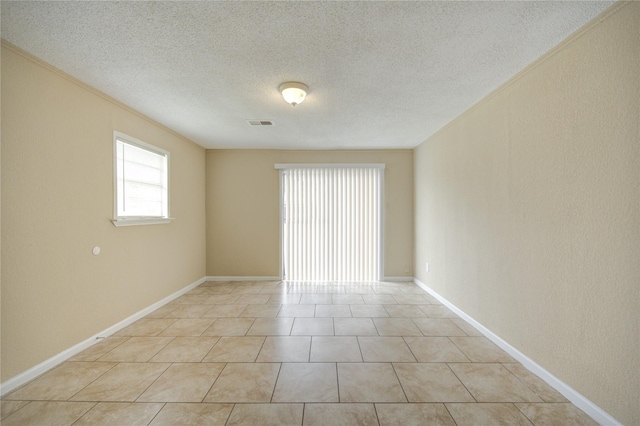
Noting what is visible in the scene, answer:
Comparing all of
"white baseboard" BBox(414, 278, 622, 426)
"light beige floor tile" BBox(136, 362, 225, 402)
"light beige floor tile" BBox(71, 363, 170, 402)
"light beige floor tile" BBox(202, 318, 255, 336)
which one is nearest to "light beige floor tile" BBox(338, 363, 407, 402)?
"light beige floor tile" BBox(136, 362, 225, 402)

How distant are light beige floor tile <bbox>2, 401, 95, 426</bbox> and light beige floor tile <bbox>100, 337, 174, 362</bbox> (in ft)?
1.72

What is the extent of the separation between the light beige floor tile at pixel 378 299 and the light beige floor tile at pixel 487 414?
1.98m

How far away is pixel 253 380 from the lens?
2016 millimetres

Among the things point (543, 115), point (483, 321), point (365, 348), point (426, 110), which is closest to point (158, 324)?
point (365, 348)

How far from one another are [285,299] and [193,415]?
2267 mm

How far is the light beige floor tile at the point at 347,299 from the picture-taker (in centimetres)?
374

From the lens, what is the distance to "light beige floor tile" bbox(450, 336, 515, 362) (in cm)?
231

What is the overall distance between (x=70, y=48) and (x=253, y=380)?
285cm

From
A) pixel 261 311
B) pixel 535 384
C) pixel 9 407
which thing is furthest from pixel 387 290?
pixel 9 407

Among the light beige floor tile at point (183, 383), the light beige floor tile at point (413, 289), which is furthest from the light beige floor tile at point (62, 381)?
the light beige floor tile at point (413, 289)

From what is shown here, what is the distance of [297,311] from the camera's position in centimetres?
343

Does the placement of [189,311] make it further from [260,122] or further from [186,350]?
[260,122]

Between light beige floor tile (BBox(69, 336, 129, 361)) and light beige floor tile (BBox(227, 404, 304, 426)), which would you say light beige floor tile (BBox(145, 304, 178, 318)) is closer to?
light beige floor tile (BBox(69, 336, 129, 361))

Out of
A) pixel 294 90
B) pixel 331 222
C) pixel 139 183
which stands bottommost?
pixel 331 222
